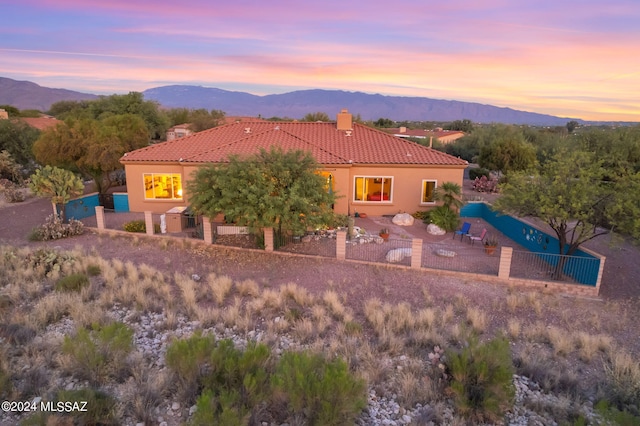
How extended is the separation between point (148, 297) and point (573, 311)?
11.1 meters

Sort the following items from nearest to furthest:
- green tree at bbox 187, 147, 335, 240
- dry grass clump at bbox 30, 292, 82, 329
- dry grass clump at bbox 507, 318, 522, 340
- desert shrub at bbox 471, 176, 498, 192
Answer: dry grass clump at bbox 30, 292, 82, 329 → dry grass clump at bbox 507, 318, 522, 340 → green tree at bbox 187, 147, 335, 240 → desert shrub at bbox 471, 176, 498, 192

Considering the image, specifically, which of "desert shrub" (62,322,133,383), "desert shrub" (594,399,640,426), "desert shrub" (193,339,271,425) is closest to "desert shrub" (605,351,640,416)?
"desert shrub" (594,399,640,426)

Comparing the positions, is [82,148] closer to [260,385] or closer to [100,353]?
[100,353]

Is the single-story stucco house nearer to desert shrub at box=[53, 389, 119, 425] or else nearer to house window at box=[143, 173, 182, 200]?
house window at box=[143, 173, 182, 200]

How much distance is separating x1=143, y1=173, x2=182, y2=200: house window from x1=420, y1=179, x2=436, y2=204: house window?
1212 cm

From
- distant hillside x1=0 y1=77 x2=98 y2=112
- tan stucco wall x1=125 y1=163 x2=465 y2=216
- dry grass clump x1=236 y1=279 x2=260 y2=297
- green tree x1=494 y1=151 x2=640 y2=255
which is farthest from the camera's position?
distant hillside x1=0 y1=77 x2=98 y2=112

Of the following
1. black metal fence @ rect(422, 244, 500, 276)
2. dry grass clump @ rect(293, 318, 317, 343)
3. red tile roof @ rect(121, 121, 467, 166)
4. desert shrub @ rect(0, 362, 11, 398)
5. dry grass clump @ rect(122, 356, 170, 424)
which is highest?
red tile roof @ rect(121, 121, 467, 166)

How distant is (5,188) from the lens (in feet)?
82.3

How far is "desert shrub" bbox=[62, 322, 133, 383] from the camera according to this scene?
6.74m

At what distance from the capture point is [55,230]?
1616 cm

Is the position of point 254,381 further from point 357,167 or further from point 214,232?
point 357,167

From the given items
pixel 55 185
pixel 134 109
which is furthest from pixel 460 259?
pixel 134 109

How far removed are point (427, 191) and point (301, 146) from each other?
6695mm

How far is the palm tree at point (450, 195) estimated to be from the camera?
61.3 ft
